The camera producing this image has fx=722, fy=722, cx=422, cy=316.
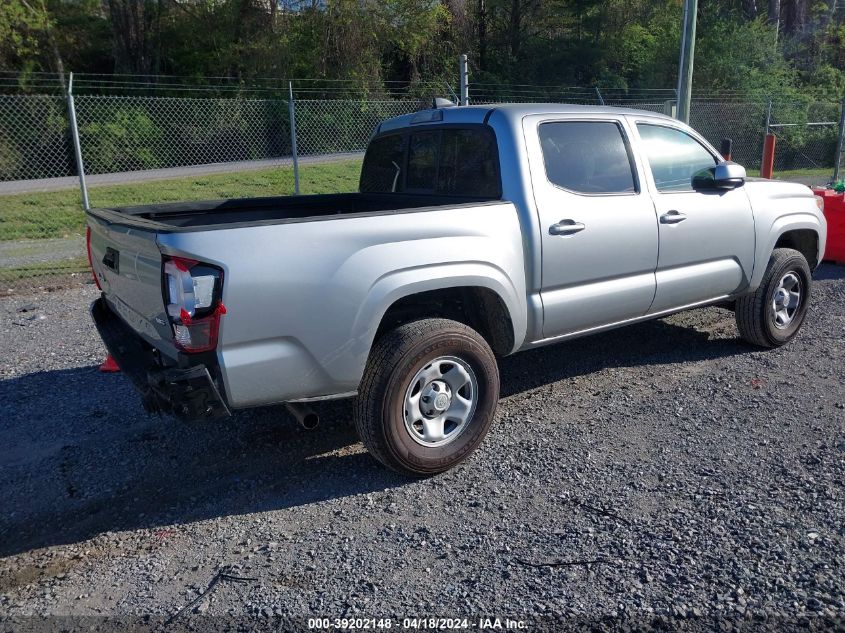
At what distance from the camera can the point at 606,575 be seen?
3.00 m

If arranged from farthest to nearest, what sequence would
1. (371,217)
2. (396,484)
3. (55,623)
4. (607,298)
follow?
(607,298) → (396,484) → (371,217) → (55,623)

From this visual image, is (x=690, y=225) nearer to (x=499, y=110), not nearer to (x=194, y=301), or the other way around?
(x=499, y=110)

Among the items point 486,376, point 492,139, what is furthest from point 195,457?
point 492,139

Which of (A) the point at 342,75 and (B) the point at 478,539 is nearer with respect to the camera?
(B) the point at 478,539

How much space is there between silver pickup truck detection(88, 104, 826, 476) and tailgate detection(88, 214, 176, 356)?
16 mm

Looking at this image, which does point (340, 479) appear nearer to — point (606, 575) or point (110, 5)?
point (606, 575)

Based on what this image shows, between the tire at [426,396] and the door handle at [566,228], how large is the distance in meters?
0.83

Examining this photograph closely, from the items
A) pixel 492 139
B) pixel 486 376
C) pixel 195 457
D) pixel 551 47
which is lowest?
pixel 195 457

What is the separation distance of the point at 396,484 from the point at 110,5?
26.6m

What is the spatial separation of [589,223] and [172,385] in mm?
2632

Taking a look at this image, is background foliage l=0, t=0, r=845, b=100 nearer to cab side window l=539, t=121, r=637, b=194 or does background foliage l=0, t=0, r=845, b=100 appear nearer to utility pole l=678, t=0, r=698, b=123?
utility pole l=678, t=0, r=698, b=123

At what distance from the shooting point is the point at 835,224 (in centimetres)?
901

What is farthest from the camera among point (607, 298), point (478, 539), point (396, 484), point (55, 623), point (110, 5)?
point (110, 5)

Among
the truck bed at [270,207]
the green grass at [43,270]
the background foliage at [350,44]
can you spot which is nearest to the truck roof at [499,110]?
the truck bed at [270,207]
